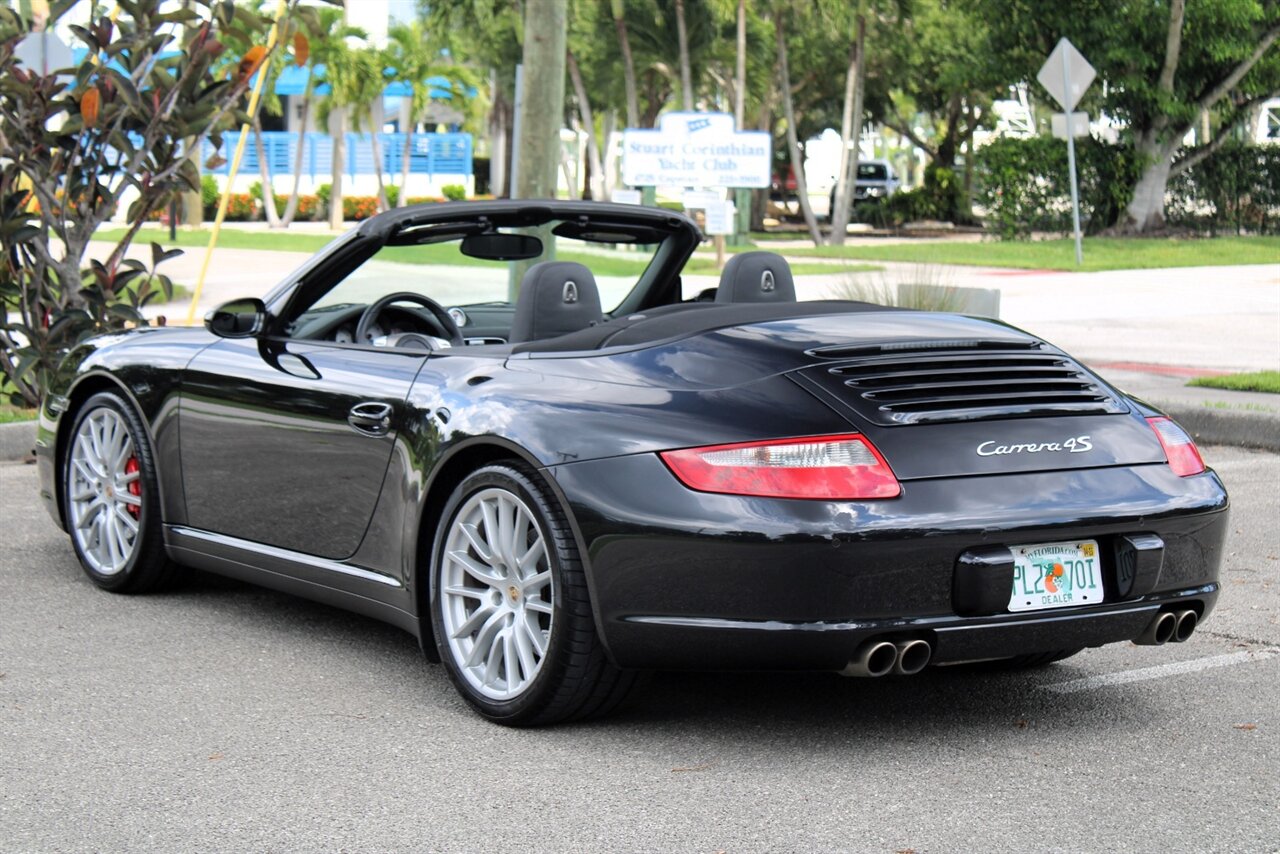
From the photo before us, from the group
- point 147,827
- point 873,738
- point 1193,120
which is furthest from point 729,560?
point 1193,120

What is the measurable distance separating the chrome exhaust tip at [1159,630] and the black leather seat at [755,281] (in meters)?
1.64

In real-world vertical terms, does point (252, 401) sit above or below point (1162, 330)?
above

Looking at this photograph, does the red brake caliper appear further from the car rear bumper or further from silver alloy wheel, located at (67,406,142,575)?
the car rear bumper

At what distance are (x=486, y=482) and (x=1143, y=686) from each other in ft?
6.60

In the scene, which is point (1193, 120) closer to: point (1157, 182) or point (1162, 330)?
point (1157, 182)

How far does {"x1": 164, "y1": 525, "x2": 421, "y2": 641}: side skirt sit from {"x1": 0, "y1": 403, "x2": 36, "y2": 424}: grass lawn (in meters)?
4.66

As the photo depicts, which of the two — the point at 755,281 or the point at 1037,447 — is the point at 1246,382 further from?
the point at 1037,447

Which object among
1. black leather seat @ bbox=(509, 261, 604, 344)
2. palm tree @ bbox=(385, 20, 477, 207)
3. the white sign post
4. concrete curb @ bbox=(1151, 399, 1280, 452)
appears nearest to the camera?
black leather seat @ bbox=(509, 261, 604, 344)

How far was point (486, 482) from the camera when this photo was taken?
15.8 ft

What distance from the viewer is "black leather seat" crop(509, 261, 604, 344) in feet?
17.7

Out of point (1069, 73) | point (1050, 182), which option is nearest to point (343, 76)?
point (1050, 182)

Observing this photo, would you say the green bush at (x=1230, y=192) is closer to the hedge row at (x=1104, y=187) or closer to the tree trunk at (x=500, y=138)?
the hedge row at (x=1104, y=187)

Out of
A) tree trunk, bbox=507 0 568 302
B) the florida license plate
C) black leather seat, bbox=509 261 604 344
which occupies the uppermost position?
tree trunk, bbox=507 0 568 302

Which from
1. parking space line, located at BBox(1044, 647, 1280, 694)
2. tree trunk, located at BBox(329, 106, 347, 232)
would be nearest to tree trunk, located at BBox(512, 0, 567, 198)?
parking space line, located at BBox(1044, 647, 1280, 694)
